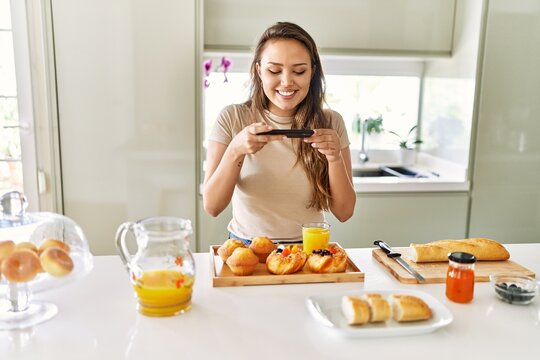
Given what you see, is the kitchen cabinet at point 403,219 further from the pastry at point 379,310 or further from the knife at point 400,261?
the pastry at point 379,310

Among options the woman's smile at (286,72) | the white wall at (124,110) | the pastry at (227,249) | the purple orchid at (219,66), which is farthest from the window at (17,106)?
the pastry at (227,249)

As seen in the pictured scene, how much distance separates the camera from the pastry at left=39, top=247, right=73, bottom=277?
1.07m

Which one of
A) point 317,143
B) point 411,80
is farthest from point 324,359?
point 411,80

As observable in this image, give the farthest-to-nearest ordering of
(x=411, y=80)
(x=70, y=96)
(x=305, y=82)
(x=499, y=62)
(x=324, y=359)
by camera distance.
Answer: (x=411, y=80) < (x=499, y=62) < (x=70, y=96) < (x=305, y=82) < (x=324, y=359)

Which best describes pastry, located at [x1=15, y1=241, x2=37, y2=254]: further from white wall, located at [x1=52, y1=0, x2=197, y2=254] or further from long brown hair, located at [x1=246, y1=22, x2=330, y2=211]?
white wall, located at [x1=52, y1=0, x2=197, y2=254]

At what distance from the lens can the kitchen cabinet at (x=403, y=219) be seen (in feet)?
9.27

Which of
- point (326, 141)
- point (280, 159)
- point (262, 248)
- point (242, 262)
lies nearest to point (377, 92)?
point (280, 159)

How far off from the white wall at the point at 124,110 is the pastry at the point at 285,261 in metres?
1.35

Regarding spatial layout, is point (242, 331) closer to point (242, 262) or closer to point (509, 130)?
point (242, 262)

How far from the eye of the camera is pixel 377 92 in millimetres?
3381

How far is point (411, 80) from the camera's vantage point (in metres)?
3.39

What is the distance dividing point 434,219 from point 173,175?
1.40 m

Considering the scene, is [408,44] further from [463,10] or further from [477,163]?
[477,163]

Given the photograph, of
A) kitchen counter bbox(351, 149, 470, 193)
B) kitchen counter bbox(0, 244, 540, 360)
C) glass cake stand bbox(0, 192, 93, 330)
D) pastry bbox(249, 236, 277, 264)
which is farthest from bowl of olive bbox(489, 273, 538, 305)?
kitchen counter bbox(351, 149, 470, 193)
